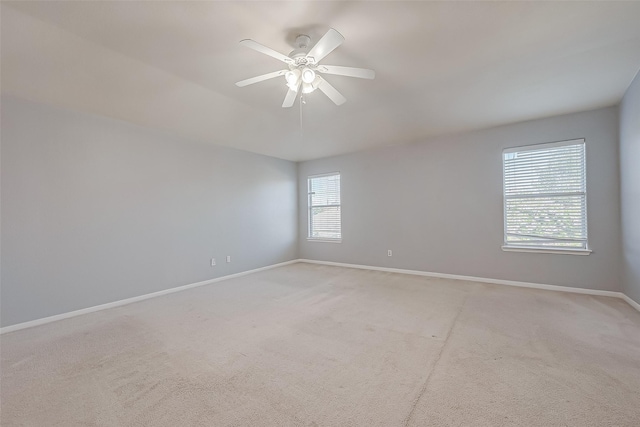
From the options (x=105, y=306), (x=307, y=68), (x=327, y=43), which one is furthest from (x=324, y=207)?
(x=327, y=43)

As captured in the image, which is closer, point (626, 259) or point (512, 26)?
point (512, 26)

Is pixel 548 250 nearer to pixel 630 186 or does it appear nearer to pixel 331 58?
pixel 630 186

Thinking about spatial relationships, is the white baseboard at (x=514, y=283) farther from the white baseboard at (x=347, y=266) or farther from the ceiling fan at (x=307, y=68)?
the ceiling fan at (x=307, y=68)

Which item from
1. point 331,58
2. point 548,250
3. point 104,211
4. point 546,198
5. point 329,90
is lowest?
point 548,250

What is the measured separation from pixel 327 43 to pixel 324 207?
441 cm

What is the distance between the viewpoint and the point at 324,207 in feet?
19.9

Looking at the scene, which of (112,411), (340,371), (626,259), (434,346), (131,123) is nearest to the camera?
(112,411)

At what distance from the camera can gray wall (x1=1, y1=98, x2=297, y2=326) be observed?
281 cm

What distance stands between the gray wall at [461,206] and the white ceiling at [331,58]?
0.43 metres

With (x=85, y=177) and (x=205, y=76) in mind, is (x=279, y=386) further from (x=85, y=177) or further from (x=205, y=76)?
(x=85, y=177)

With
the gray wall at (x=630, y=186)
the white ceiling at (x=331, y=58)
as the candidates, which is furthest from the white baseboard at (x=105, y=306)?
the gray wall at (x=630, y=186)

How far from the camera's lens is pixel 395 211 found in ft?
16.7

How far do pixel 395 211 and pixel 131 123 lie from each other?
4.53 meters

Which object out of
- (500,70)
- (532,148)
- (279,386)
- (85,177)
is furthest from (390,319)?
(85,177)
